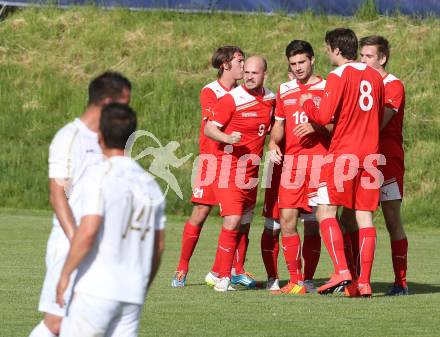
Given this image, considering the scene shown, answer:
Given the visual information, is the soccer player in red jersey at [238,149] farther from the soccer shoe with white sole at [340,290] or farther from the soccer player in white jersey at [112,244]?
the soccer player in white jersey at [112,244]

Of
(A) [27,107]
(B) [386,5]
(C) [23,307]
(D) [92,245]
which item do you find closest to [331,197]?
(C) [23,307]

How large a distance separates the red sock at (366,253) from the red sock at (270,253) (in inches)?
46.7

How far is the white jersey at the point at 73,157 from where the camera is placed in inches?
234

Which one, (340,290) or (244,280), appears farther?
(244,280)

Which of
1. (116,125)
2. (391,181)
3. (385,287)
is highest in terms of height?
(116,125)

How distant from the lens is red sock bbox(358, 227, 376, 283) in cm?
938

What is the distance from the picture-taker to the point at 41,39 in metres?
26.1

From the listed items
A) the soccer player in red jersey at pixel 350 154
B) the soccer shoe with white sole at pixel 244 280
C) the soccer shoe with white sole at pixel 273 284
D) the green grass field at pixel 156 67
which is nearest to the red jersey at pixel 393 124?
the soccer player in red jersey at pixel 350 154

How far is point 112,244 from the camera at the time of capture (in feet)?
16.9

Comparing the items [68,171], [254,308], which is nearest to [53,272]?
[68,171]

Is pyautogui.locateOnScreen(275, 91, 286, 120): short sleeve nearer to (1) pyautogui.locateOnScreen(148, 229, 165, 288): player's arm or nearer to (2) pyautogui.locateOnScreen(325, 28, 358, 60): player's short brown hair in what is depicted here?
(2) pyautogui.locateOnScreen(325, 28, 358, 60): player's short brown hair

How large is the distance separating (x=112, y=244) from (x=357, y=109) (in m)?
4.64

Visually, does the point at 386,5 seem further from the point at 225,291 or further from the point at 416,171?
the point at 225,291

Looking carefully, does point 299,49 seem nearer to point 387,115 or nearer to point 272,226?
point 387,115
